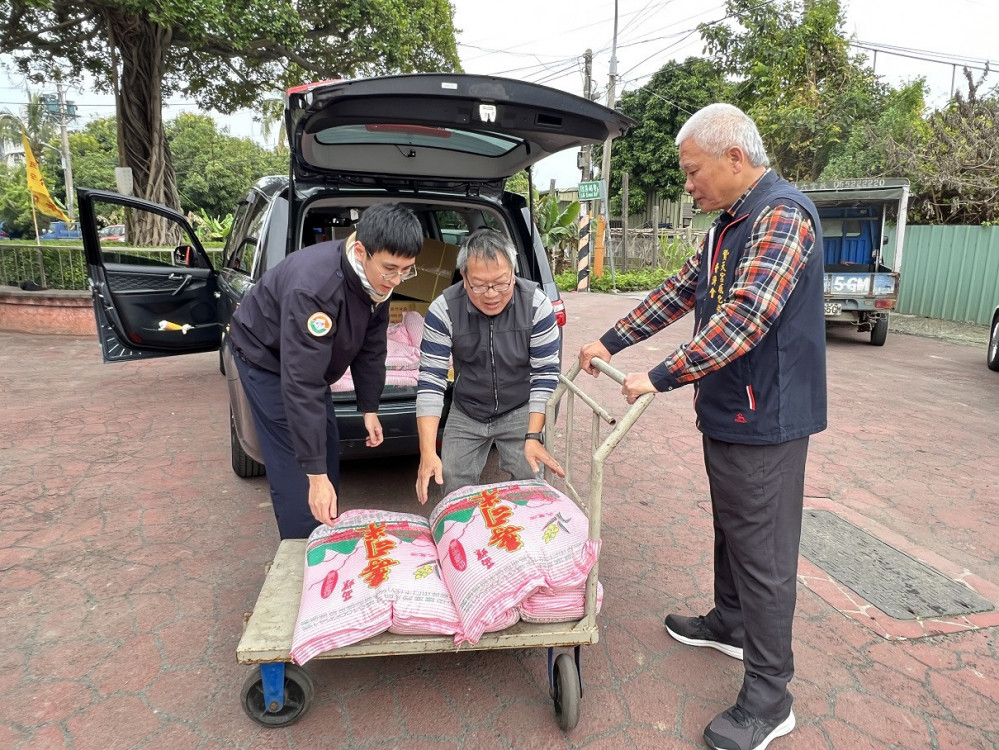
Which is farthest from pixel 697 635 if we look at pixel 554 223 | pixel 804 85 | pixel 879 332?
pixel 804 85

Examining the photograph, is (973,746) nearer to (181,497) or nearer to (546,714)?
(546,714)

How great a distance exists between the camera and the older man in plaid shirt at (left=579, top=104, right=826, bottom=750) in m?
1.87

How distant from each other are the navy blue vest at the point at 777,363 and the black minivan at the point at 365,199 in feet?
3.84

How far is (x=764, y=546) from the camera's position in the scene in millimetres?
2047

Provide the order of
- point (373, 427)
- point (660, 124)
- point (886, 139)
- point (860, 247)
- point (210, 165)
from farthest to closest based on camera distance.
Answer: point (210, 165) → point (660, 124) → point (886, 139) → point (860, 247) → point (373, 427)

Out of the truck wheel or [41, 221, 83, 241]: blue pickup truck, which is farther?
[41, 221, 83, 241]: blue pickup truck

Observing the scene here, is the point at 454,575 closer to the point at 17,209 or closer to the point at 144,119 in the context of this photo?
the point at 144,119

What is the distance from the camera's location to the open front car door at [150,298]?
4.91 metres

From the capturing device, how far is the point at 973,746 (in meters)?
2.11

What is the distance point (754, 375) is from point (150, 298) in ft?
15.8

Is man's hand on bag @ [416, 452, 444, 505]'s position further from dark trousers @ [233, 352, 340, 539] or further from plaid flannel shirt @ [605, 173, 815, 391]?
plaid flannel shirt @ [605, 173, 815, 391]

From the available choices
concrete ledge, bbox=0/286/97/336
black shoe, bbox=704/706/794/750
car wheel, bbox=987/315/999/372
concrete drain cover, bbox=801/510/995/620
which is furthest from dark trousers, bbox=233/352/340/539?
car wheel, bbox=987/315/999/372

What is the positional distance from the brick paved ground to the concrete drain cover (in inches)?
4.1

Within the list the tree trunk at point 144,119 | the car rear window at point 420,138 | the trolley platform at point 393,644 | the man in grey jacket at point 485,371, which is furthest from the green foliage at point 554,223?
the trolley platform at point 393,644
